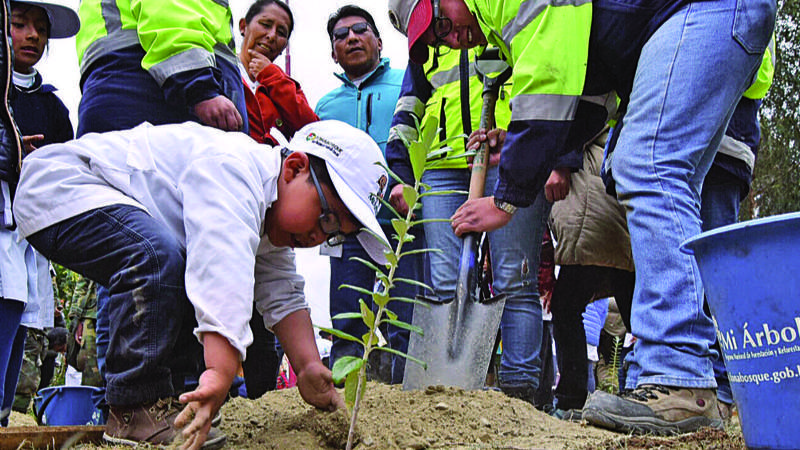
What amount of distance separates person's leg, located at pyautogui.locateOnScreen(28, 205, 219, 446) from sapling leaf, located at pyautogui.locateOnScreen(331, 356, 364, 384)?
2.11 feet

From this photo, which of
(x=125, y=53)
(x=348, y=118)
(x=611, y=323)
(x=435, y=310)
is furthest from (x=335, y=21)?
(x=611, y=323)

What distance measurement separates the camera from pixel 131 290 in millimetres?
1972

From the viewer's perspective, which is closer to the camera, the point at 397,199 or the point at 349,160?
the point at 349,160

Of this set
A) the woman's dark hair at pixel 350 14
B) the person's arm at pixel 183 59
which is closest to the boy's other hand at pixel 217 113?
the person's arm at pixel 183 59

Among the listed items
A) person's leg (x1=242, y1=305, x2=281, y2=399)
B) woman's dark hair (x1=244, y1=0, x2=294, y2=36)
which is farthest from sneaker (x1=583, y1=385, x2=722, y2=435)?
woman's dark hair (x1=244, y1=0, x2=294, y2=36)

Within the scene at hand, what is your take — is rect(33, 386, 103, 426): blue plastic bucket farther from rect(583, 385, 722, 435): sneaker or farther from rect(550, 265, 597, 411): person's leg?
rect(583, 385, 722, 435): sneaker

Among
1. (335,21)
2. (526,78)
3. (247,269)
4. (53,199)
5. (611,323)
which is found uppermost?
(335,21)

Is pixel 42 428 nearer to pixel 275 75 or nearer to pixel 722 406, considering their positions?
pixel 722 406

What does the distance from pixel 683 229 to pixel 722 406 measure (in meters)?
0.72

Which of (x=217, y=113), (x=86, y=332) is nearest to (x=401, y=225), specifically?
(x=217, y=113)

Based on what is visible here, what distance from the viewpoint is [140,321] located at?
194 cm

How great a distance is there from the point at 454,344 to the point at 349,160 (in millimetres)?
1143

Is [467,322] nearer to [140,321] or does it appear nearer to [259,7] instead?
[140,321]

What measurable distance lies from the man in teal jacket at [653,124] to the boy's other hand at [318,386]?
31.5 inches
